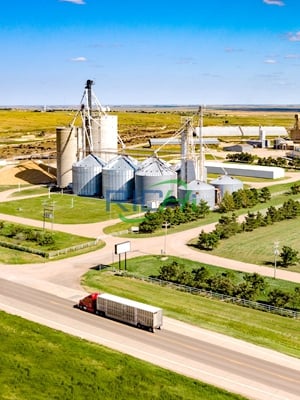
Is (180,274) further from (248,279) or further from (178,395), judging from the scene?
(178,395)

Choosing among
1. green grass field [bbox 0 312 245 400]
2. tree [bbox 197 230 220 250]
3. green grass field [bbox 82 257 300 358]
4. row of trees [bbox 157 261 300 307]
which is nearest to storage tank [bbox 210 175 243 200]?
tree [bbox 197 230 220 250]

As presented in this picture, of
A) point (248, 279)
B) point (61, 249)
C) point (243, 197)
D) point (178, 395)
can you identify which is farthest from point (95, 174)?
point (178, 395)

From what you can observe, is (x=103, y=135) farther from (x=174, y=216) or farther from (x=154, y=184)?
(x=174, y=216)

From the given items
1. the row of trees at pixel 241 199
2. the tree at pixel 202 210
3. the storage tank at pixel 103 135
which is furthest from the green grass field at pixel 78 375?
the storage tank at pixel 103 135

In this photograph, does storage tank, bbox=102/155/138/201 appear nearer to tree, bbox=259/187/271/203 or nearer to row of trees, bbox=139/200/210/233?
row of trees, bbox=139/200/210/233

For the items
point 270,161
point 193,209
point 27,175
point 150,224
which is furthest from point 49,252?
point 270,161

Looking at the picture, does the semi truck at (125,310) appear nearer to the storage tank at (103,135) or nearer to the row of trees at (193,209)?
the row of trees at (193,209)
